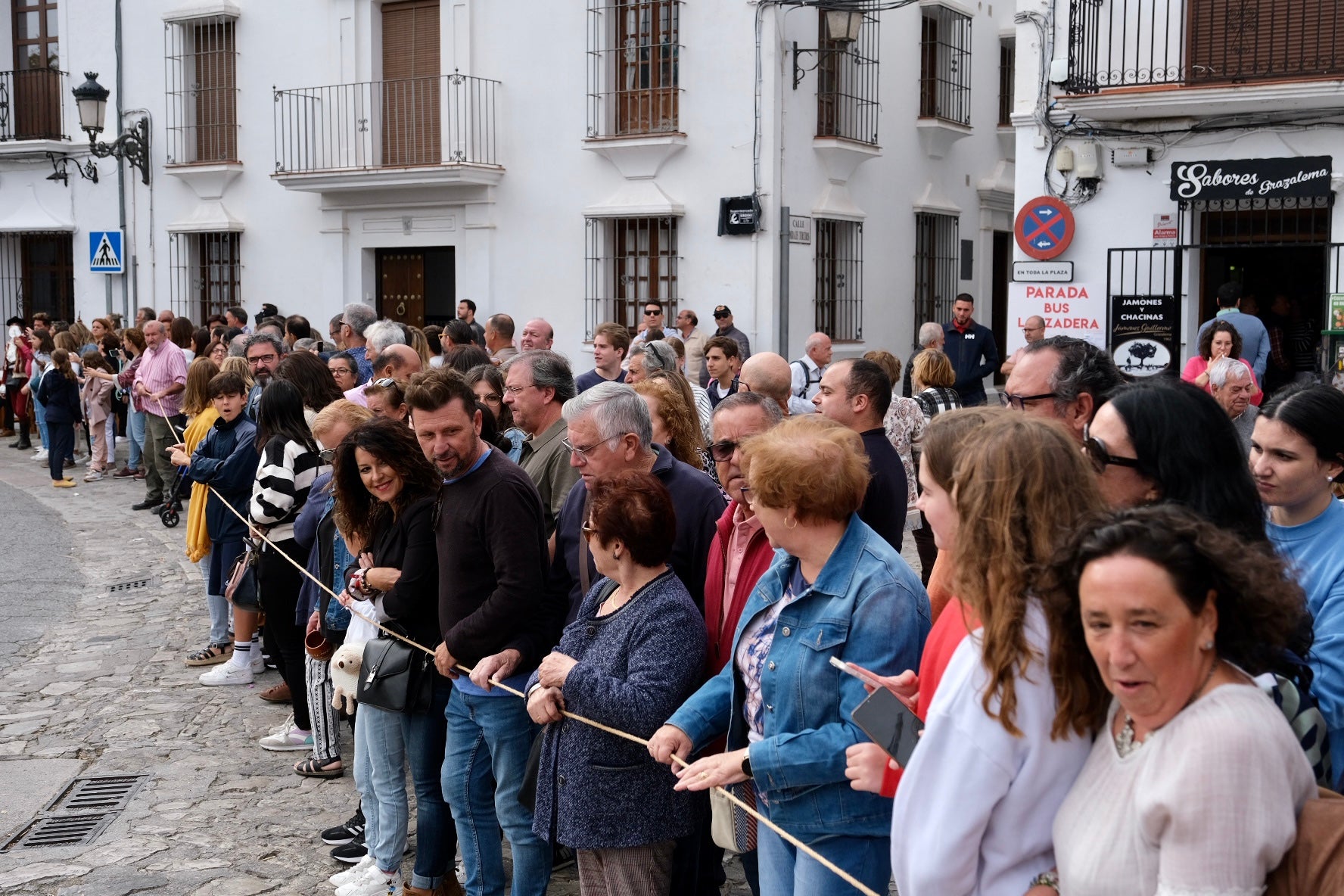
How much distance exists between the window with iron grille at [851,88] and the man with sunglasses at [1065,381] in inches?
480

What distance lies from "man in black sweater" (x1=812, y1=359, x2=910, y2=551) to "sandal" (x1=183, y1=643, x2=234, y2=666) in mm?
4248

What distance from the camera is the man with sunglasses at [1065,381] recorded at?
13.6 feet

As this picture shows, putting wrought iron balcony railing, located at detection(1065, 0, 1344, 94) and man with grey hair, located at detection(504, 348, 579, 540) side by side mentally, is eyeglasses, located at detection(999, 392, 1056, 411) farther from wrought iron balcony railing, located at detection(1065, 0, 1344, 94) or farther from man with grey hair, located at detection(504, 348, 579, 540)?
wrought iron balcony railing, located at detection(1065, 0, 1344, 94)

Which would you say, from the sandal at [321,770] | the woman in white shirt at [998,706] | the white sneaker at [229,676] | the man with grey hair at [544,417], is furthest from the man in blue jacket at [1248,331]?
the woman in white shirt at [998,706]

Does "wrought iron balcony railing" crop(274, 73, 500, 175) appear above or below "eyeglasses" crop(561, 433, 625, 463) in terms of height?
above

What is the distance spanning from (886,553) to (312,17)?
16949mm

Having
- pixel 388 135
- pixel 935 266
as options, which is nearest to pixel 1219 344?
pixel 935 266

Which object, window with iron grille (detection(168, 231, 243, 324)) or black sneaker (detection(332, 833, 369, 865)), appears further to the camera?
window with iron grille (detection(168, 231, 243, 324))

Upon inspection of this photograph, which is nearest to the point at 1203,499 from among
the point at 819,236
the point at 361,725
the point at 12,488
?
the point at 361,725

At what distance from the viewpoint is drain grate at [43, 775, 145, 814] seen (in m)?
5.85

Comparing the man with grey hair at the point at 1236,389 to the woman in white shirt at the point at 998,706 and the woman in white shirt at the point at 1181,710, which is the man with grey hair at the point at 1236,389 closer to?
the woman in white shirt at the point at 998,706

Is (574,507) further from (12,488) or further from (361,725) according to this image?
(12,488)

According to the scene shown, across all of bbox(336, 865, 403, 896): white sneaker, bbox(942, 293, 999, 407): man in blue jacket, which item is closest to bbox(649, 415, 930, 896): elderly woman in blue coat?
bbox(336, 865, 403, 896): white sneaker

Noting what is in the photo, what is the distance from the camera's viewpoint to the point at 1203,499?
2.71 meters
